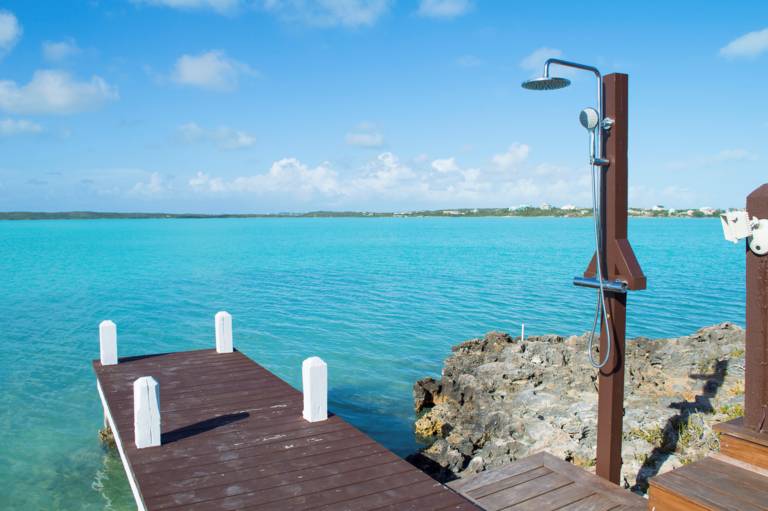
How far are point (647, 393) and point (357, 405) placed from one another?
7233 mm

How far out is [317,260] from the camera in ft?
202

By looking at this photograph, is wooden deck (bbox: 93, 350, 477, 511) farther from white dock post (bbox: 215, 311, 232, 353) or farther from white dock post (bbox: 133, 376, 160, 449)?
white dock post (bbox: 215, 311, 232, 353)

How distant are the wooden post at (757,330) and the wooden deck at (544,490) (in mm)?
1423

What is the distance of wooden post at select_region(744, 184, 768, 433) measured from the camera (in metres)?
5.33

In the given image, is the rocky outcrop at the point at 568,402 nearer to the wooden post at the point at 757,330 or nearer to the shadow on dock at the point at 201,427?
the wooden post at the point at 757,330

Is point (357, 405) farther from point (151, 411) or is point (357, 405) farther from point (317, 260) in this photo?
point (317, 260)

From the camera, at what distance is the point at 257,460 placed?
6754 mm

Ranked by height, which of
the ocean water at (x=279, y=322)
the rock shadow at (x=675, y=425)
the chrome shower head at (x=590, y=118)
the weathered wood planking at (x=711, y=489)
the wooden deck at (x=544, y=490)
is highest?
the chrome shower head at (x=590, y=118)

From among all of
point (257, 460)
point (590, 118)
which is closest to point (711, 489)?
point (590, 118)

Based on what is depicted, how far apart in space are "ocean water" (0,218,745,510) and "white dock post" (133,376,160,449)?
13.2 ft

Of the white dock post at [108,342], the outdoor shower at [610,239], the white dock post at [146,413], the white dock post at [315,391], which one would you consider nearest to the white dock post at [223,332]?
the white dock post at [108,342]

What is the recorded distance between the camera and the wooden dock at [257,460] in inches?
228

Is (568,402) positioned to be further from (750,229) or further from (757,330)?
(750,229)

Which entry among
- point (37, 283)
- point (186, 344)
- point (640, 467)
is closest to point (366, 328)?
point (186, 344)
